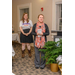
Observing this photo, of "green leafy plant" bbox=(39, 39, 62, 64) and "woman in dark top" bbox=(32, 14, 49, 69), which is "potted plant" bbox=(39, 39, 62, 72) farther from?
"woman in dark top" bbox=(32, 14, 49, 69)

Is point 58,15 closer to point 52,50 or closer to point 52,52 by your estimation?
point 52,50

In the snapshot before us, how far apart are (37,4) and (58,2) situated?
1150 millimetres

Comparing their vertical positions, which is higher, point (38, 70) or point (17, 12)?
point (17, 12)

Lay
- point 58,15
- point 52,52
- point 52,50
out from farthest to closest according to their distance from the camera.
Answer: point 58,15
point 52,50
point 52,52

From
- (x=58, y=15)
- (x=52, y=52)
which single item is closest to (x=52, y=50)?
(x=52, y=52)

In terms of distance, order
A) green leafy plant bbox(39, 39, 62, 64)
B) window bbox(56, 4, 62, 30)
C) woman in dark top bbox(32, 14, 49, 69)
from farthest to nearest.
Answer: window bbox(56, 4, 62, 30), woman in dark top bbox(32, 14, 49, 69), green leafy plant bbox(39, 39, 62, 64)

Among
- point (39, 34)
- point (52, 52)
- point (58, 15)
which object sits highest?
point (58, 15)

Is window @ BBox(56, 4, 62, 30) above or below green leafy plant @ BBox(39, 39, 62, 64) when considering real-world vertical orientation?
above

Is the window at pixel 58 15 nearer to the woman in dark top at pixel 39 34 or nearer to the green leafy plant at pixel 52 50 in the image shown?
the woman in dark top at pixel 39 34

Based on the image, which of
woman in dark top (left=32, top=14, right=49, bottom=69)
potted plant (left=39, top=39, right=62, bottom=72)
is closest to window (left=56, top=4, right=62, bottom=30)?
woman in dark top (left=32, top=14, right=49, bottom=69)

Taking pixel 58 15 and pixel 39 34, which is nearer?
pixel 39 34
